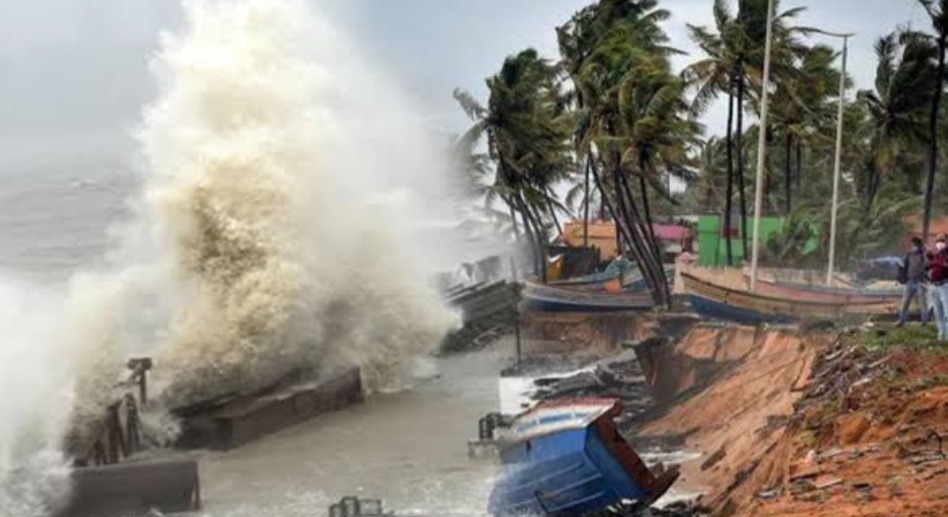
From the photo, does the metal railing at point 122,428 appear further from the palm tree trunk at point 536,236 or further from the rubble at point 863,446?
the palm tree trunk at point 536,236

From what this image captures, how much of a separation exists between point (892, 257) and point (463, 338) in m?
12.1

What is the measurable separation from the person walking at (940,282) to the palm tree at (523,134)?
24193mm

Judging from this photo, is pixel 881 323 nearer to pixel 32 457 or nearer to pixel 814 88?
pixel 32 457

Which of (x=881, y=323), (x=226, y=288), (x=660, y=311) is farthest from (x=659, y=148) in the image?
(x=881, y=323)

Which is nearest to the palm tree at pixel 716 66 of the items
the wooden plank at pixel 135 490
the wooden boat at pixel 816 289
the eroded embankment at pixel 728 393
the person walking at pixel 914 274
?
the wooden boat at pixel 816 289

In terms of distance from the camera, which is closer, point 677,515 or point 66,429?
point 677,515

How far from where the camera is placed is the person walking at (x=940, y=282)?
54.0 feet

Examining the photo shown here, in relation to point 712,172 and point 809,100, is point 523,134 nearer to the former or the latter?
point 809,100

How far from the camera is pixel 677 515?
601 inches

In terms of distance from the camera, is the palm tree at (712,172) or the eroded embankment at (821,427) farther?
the palm tree at (712,172)

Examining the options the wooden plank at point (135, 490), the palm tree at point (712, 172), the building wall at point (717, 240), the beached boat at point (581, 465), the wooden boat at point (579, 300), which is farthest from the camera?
the palm tree at point (712, 172)

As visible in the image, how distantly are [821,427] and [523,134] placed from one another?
28.0 m

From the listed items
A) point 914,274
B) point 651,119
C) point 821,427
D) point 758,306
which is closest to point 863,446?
point 821,427

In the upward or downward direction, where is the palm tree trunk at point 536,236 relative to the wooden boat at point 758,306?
upward
